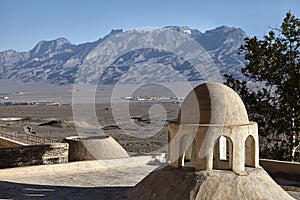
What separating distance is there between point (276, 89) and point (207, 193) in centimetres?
1123

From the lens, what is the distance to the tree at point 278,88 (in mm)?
20500

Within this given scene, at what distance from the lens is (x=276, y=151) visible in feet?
69.8

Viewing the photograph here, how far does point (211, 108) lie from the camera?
40.5ft

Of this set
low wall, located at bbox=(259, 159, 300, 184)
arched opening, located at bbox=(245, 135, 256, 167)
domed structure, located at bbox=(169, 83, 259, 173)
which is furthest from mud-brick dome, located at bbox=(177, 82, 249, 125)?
low wall, located at bbox=(259, 159, 300, 184)

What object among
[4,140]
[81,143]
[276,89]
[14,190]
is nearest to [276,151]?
[276,89]

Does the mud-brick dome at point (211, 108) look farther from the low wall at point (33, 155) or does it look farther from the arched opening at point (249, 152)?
the low wall at point (33, 155)

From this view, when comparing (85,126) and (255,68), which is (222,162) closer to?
(255,68)

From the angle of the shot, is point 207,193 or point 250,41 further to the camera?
point 250,41

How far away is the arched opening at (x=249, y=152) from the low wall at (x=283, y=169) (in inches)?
192

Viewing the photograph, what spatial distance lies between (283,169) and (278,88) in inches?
187

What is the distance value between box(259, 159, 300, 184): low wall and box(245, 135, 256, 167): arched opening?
4877 mm

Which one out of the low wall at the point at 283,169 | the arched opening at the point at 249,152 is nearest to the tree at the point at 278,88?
the low wall at the point at 283,169

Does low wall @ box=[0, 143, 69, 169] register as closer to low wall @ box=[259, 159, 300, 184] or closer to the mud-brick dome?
low wall @ box=[259, 159, 300, 184]

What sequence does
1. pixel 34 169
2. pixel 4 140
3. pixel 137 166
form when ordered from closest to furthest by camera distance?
pixel 34 169 → pixel 137 166 → pixel 4 140
